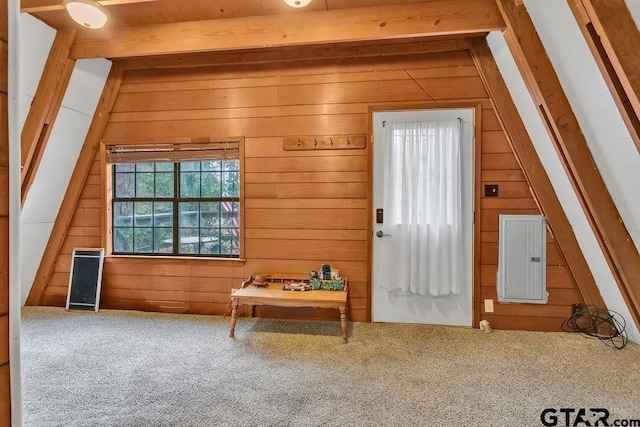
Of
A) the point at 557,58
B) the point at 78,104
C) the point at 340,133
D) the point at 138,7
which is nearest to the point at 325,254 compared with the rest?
the point at 340,133

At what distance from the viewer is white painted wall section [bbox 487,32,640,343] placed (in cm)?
238

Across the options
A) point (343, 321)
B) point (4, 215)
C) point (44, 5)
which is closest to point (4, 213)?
point (4, 215)

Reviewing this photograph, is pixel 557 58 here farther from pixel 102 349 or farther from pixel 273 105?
pixel 102 349

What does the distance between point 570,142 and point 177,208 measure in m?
3.21

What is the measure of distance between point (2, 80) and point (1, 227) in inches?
12.8

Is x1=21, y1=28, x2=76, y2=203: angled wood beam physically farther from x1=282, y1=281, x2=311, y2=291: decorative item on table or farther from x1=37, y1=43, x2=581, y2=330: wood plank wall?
x1=282, y1=281, x2=311, y2=291: decorative item on table

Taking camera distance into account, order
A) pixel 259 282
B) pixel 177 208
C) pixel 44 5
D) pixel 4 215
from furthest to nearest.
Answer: pixel 177 208, pixel 259 282, pixel 44 5, pixel 4 215

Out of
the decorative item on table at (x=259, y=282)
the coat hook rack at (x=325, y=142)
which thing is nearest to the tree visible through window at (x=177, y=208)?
the decorative item on table at (x=259, y=282)

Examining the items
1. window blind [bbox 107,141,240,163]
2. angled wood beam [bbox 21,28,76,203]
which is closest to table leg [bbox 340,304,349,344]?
window blind [bbox 107,141,240,163]

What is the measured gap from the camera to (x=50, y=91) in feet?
8.30

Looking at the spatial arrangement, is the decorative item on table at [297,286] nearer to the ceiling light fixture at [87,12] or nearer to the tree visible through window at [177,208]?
the tree visible through window at [177,208]

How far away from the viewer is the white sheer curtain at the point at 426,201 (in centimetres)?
275

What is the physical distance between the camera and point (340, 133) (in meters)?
2.95

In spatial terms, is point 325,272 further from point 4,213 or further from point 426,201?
point 4,213
